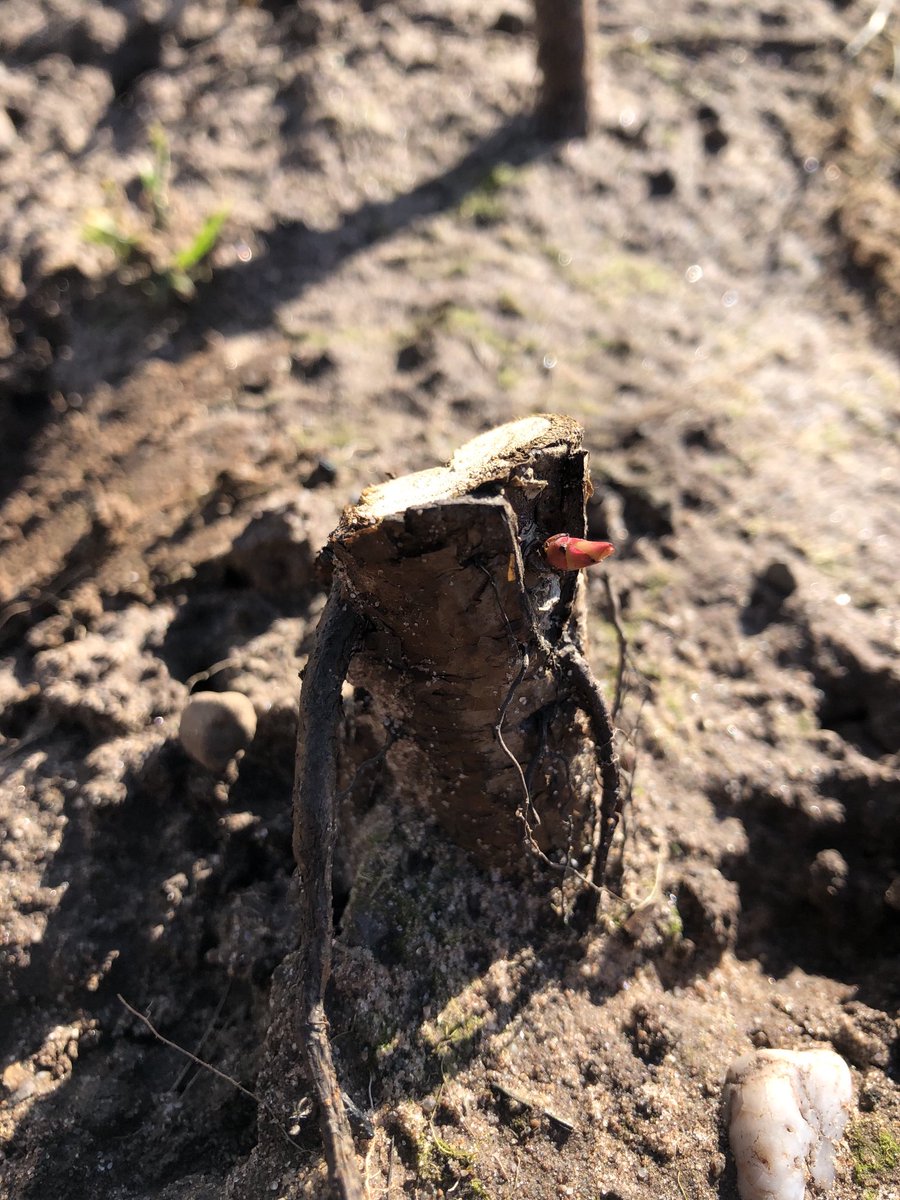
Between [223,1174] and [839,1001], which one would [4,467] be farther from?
[839,1001]

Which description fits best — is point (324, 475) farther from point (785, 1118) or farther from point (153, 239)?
point (785, 1118)

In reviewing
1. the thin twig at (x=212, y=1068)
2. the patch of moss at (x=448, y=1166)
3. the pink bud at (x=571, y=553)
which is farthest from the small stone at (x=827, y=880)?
the thin twig at (x=212, y=1068)

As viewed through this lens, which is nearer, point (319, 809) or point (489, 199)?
point (319, 809)

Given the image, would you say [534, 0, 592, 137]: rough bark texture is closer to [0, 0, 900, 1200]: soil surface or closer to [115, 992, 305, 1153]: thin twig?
[0, 0, 900, 1200]: soil surface

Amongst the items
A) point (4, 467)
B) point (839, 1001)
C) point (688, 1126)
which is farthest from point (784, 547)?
point (4, 467)

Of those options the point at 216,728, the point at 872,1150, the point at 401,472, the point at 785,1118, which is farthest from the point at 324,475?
the point at 872,1150

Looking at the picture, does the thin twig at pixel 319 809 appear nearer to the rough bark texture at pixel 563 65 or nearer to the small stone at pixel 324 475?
the small stone at pixel 324 475

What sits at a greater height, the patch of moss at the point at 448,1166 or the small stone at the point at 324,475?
the small stone at the point at 324,475
